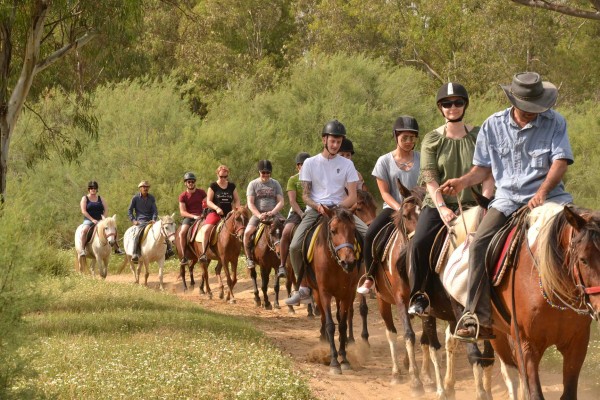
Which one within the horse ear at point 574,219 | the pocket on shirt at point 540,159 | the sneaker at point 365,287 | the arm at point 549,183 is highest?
the pocket on shirt at point 540,159

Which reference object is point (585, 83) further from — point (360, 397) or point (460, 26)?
point (360, 397)

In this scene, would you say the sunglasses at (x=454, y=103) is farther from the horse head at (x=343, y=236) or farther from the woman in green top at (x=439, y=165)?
the horse head at (x=343, y=236)

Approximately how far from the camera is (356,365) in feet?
39.9

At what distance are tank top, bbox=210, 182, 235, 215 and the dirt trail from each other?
3038mm

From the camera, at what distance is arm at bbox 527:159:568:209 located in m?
6.82

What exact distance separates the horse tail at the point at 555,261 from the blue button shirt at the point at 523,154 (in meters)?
0.65

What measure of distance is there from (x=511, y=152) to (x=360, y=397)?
159 inches

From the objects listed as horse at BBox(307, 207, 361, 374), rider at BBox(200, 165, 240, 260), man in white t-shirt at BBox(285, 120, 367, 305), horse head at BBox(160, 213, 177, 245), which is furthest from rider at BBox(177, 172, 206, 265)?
man in white t-shirt at BBox(285, 120, 367, 305)

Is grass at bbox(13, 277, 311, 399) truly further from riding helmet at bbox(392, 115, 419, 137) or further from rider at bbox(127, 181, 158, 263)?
rider at bbox(127, 181, 158, 263)

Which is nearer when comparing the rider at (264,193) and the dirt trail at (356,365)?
the dirt trail at (356,365)

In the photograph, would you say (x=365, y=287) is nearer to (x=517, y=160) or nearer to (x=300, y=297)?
(x=300, y=297)

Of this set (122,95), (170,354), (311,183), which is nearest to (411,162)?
(311,183)

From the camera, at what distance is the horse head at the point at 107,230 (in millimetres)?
24031

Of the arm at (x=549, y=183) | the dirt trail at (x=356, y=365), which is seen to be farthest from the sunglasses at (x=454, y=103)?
the dirt trail at (x=356, y=365)
